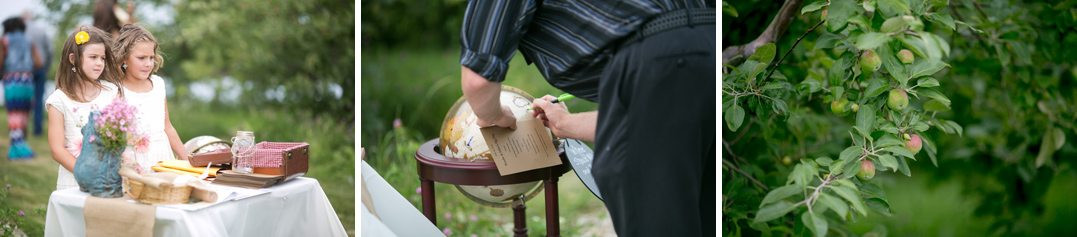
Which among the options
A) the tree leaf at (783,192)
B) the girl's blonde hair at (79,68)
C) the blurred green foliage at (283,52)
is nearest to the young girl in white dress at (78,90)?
the girl's blonde hair at (79,68)

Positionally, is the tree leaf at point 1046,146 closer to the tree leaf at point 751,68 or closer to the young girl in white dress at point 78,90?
the tree leaf at point 751,68

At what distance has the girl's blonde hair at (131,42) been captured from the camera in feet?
9.30

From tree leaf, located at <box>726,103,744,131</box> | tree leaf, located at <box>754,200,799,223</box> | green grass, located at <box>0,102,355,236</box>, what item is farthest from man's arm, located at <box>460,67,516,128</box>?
green grass, located at <box>0,102,355,236</box>

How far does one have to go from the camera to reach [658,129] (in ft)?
7.71

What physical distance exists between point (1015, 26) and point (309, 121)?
287 centimetres

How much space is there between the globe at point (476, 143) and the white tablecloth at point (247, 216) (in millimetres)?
488

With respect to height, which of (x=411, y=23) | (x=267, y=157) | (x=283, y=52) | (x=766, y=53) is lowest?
(x=283, y=52)

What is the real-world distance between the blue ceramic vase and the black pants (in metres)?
1.33

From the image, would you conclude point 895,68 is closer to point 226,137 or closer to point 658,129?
point 658,129

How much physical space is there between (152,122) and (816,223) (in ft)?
6.25

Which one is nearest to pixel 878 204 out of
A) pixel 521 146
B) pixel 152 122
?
pixel 521 146

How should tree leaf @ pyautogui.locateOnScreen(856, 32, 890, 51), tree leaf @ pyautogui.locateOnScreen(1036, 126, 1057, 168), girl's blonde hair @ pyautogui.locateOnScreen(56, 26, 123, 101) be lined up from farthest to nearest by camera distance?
1. tree leaf @ pyautogui.locateOnScreen(1036, 126, 1057, 168)
2. girl's blonde hair @ pyautogui.locateOnScreen(56, 26, 123, 101)
3. tree leaf @ pyautogui.locateOnScreen(856, 32, 890, 51)

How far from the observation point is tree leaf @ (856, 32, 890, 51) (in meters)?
2.24

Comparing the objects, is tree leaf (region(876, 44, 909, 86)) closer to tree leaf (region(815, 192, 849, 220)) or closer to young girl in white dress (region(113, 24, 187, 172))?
tree leaf (region(815, 192, 849, 220))
